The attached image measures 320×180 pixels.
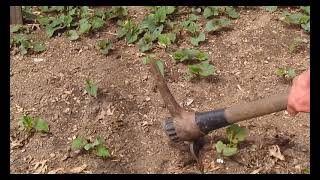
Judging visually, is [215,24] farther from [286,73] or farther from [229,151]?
[229,151]

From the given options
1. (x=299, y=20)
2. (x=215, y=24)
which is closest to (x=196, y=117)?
(x=215, y=24)

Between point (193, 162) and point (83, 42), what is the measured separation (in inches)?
64.0

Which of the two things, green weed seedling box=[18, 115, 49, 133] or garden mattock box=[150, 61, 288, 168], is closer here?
garden mattock box=[150, 61, 288, 168]

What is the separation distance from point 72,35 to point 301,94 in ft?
7.87

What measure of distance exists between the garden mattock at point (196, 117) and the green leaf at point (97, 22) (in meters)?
1.48

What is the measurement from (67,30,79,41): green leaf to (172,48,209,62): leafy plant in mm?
890

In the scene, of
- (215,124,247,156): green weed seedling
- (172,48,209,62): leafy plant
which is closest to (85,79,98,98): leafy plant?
(172,48,209,62): leafy plant

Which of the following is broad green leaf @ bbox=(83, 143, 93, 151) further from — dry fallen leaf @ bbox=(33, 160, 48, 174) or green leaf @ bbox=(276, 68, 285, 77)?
green leaf @ bbox=(276, 68, 285, 77)

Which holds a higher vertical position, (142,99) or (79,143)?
(142,99)

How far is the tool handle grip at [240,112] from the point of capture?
2.88 m

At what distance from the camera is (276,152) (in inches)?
131

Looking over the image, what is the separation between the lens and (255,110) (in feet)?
9.70

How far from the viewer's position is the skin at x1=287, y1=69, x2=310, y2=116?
102 inches
